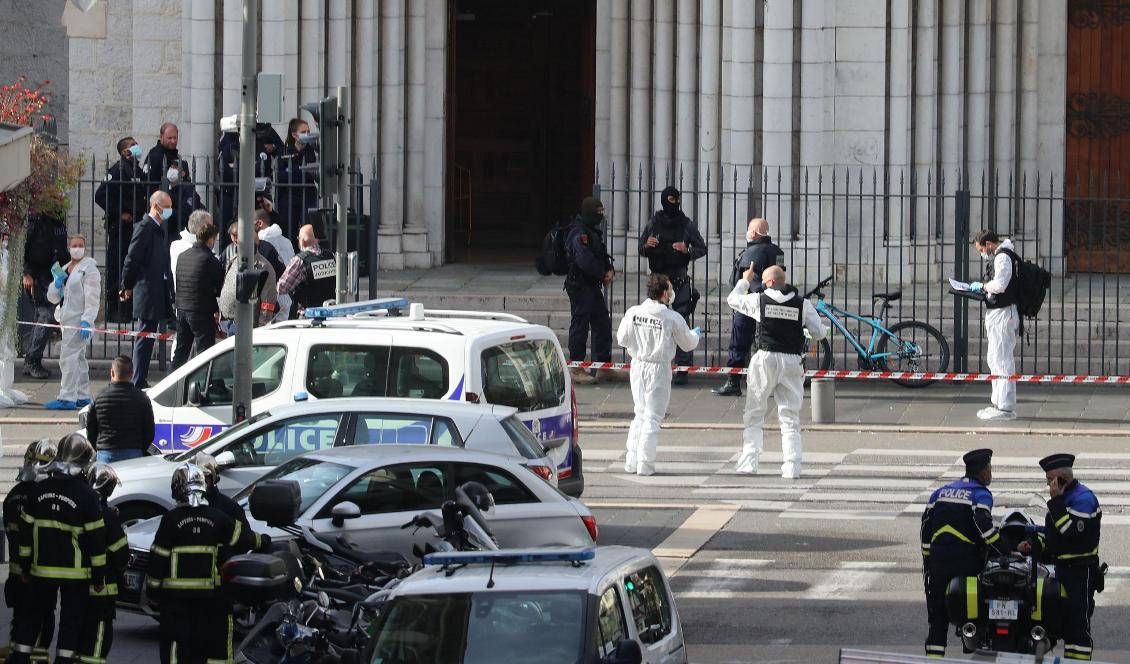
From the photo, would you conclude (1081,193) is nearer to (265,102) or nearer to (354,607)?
(265,102)

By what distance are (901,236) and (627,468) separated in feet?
24.9

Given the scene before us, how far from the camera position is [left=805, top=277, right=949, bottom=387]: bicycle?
72.4ft

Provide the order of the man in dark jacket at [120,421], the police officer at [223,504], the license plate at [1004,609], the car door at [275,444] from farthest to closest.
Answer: the man in dark jacket at [120,421] < the car door at [275,444] < the license plate at [1004,609] < the police officer at [223,504]

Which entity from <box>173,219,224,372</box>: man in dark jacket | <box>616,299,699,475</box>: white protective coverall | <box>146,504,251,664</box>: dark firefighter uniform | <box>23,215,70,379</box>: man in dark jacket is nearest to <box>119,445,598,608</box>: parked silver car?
<box>146,504,251,664</box>: dark firefighter uniform

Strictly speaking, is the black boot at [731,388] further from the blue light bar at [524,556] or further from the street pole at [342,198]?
the blue light bar at [524,556]

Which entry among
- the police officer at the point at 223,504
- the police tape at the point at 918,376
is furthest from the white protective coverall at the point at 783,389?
the police officer at the point at 223,504

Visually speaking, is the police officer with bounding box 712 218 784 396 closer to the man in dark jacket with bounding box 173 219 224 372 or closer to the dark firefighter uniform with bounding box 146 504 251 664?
the man in dark jacket with bounding box 173 219 224 372

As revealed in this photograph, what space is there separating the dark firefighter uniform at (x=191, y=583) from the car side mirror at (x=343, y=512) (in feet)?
4.84

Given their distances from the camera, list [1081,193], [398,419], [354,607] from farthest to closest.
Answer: [1081,193] < [398,419] < [354,607]

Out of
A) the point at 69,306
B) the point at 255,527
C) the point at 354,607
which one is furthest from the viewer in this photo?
the point at 69,306

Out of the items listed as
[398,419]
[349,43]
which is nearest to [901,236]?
[349,43]

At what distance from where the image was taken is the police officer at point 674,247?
2239cm

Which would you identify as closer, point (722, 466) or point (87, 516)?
point (87, 516)

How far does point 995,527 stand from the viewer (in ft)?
37.3
